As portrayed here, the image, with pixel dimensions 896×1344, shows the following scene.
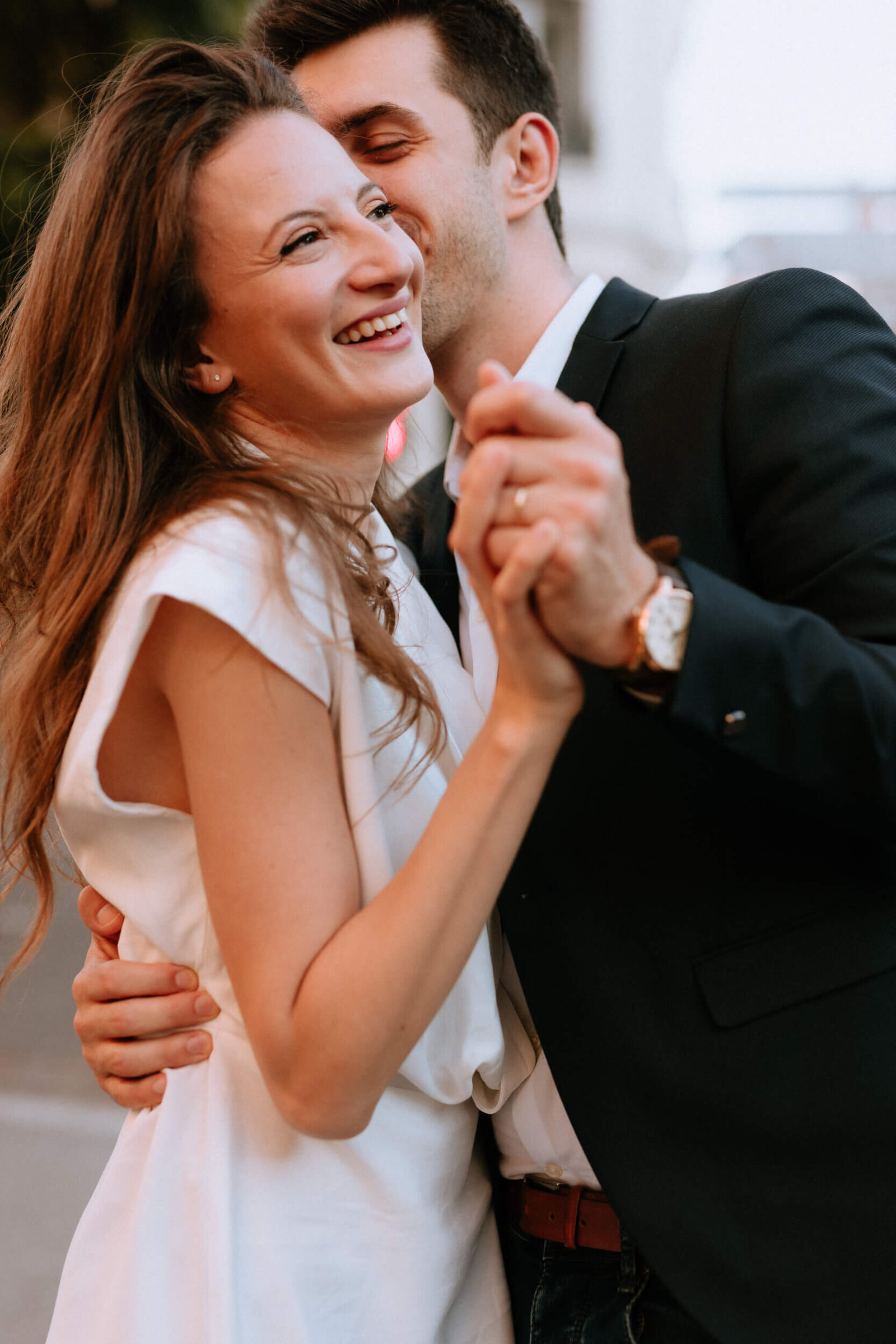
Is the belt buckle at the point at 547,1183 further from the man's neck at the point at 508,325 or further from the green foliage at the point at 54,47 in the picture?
the green foliage at the point at 54,47

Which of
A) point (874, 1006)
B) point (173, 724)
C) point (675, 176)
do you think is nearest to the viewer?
point (173, 724)

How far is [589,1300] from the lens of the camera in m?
1.58

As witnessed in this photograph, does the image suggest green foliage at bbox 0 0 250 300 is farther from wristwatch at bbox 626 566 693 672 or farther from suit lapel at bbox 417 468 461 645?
wristwatch at bbox 626 566 693 672

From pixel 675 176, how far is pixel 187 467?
50.0ft

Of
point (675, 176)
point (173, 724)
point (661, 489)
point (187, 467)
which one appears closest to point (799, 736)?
point (661, 489)

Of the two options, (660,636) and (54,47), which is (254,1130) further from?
(54,47)

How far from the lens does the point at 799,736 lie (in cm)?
119

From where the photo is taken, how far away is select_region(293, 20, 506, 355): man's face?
7.31 feet

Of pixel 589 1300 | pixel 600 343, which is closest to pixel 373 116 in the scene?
pixel 600 343

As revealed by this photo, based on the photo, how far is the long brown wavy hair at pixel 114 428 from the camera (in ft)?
4.42

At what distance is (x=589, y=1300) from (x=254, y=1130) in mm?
Answer: 558

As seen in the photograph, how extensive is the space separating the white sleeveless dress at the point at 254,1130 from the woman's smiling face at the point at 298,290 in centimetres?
31

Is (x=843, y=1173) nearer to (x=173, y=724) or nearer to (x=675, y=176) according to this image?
(x=173, y=724)

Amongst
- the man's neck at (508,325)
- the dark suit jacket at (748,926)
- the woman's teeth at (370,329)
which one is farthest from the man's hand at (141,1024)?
the man's neck at (508,325)
